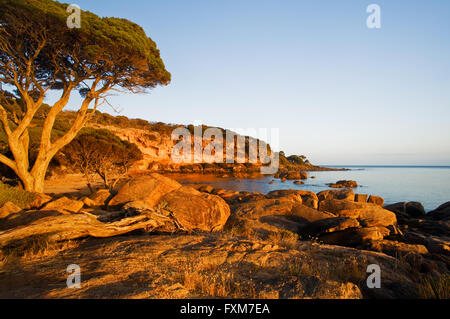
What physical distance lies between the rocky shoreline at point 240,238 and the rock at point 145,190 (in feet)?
0.13

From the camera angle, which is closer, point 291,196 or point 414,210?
point 291,196

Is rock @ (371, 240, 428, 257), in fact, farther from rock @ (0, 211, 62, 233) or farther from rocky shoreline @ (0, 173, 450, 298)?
rock @ (0, 211, 62, 233)

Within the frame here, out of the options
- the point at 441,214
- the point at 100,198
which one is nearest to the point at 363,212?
the point at 441,214

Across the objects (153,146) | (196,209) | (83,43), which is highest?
(83,43)

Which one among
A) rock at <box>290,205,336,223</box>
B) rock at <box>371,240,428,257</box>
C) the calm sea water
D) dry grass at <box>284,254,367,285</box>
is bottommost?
the calm sea water

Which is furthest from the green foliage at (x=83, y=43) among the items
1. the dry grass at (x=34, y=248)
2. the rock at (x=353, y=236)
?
the rock at (x=353, y=236)

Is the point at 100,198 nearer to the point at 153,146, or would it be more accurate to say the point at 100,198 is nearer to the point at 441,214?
the point at 441,214

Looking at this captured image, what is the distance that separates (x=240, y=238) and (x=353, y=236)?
454 cm

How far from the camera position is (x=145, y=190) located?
8.59 meters

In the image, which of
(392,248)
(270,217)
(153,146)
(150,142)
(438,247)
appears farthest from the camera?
(153,146)

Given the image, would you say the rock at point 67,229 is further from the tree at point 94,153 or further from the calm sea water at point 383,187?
the calm sea water at point 383,187

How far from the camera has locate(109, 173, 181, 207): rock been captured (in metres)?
8.35

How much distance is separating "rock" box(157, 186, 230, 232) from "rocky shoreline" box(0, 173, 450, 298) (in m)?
0.04

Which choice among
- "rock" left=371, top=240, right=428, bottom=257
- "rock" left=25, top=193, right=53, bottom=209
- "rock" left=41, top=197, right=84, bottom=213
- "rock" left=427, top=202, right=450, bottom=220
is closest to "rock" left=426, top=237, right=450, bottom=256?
"rock" left=371, top=240, right=428, bottom=257
